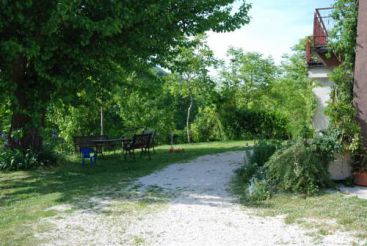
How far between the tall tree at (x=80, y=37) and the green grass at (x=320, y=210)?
4.56m

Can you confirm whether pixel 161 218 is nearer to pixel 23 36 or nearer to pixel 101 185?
pixel 101 185

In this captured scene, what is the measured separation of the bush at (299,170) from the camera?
721 cm

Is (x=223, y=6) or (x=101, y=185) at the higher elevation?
(x=223, y=6)

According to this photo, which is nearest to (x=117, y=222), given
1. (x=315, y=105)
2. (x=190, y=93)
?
(x=315, y=105)

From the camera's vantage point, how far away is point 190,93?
24.3m

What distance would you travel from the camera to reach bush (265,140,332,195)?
7211mm

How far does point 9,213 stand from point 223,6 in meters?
7.76

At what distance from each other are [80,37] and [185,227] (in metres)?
5.33

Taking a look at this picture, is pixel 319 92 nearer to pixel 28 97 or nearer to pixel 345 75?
pixel 345 75

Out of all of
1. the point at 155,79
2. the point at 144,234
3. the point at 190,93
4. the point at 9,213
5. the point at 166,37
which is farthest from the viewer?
the point at 190,93

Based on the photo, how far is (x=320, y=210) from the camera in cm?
611

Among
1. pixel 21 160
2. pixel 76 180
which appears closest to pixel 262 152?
pixel 76 180

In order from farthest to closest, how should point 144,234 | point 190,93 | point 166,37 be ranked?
1. point 190,93
2. point 166,37
3. point 144,234

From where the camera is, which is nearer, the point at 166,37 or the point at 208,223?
the point at 208,223
